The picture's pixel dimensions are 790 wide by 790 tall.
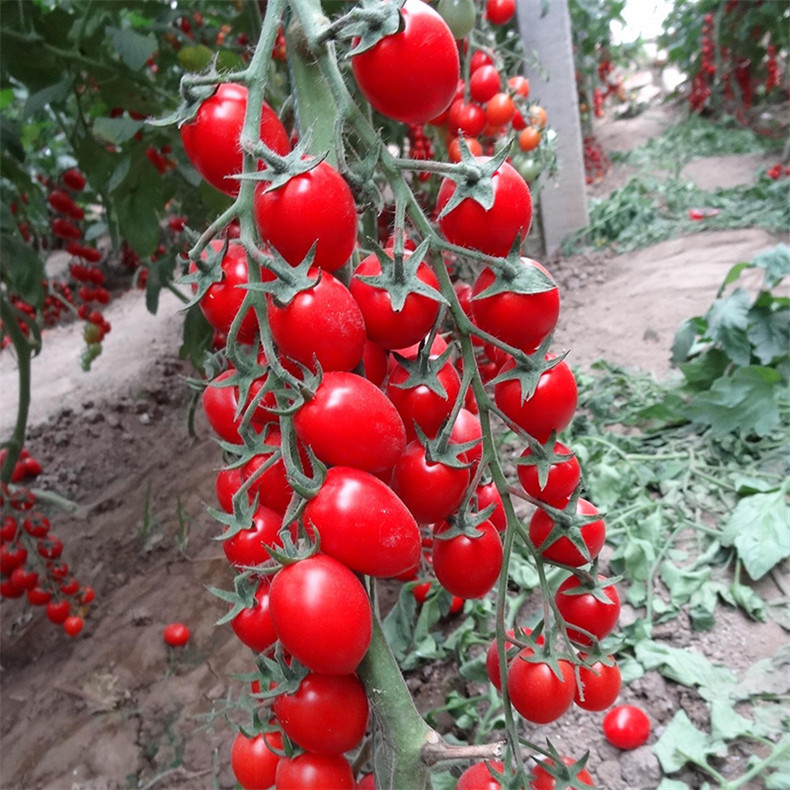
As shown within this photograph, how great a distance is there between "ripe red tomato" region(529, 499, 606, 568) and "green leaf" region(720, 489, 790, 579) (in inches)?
34.2

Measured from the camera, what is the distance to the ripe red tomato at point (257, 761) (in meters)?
0.59

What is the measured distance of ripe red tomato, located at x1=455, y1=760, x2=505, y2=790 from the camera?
576mm

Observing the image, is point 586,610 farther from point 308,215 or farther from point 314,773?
point 308,215

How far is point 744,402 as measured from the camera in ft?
5.56

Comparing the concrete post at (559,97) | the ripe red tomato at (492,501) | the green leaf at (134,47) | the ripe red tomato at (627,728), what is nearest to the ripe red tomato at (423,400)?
the ripe red tomato at (492,501)

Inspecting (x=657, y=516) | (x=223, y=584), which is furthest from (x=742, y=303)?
(x=223, y=584)

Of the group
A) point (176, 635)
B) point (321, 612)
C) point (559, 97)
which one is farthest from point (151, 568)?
point (559, 97)

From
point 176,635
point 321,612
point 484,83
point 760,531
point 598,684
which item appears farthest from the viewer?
point 176,635

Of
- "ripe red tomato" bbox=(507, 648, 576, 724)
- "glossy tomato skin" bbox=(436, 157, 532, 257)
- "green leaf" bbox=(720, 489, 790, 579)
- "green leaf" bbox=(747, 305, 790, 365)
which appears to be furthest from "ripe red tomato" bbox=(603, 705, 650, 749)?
"green leaf" bbox=(747, 305, 790, 365)

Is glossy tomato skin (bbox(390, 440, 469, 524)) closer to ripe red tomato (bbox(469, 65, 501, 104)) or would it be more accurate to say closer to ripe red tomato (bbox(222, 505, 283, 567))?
ripe red tomato (bbox(222, 505, 283, 567))

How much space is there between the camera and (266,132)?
0.53 m

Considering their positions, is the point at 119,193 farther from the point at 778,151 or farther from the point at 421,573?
the point at 778,151

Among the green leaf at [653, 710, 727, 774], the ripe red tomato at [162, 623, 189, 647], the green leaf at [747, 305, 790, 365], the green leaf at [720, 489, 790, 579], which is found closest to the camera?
the green leaf at [653, 710, 727, 774]

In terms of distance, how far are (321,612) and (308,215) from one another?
0.88 feet
